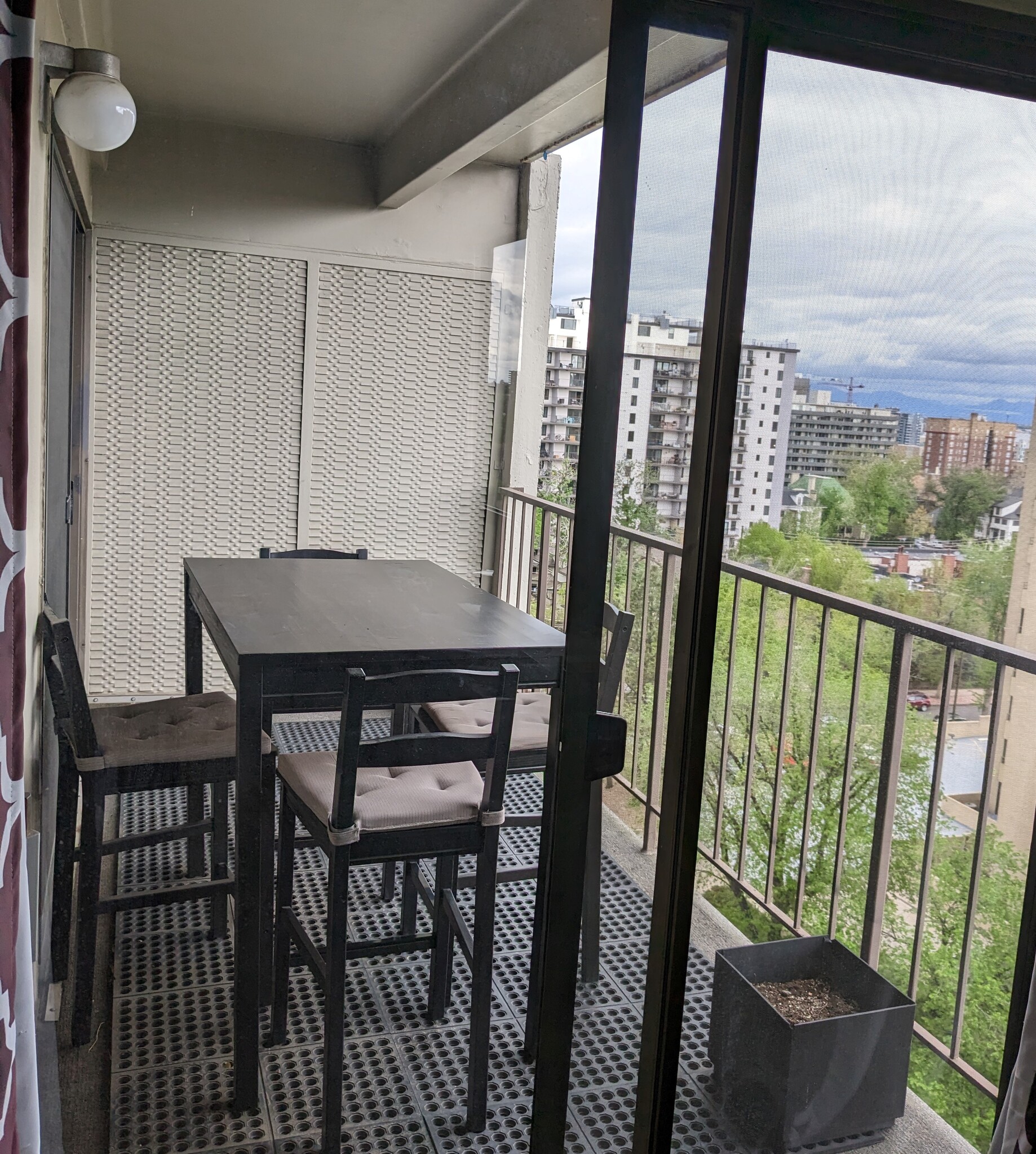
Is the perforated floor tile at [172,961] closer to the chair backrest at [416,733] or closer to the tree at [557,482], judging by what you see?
the chair backrest at [416,733]

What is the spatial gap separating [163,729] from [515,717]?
1.68 ft

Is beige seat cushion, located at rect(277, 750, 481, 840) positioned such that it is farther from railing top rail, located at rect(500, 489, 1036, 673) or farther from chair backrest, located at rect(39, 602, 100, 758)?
railing top rail, located at rect(500, 489, 1036, 673)

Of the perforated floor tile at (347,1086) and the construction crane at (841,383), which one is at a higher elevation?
the construction crane at (841,383)

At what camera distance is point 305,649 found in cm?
157

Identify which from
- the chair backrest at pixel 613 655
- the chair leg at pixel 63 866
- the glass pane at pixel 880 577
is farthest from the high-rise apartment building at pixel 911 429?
the chair leg at pixel 63 866

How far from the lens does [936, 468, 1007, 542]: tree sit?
1673 millimetres

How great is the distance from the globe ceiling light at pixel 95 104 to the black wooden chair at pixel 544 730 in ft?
2.88

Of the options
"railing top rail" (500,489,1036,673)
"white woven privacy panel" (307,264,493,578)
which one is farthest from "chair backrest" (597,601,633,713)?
"white woven privacy panel" (307,264,493,578)

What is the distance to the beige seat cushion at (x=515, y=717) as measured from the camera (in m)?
1.56

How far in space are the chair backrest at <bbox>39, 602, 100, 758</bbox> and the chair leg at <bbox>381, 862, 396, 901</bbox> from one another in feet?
1.80

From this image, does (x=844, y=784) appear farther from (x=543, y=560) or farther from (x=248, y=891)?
(x=248, y=891)

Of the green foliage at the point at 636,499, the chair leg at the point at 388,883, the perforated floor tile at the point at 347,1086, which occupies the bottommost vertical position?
the perforated floor tile at the point at 347,1086

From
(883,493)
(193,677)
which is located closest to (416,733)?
(193,677)

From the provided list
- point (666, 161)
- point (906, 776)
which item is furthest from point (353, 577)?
point (906, 776)
